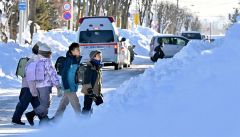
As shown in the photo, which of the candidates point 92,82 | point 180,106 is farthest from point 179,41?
point 180,106

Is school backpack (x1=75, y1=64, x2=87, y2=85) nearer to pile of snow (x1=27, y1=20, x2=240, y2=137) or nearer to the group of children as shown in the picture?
the group of children

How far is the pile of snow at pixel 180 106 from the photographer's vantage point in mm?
8367

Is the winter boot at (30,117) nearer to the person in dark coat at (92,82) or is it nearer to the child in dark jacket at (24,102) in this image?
the child in dark jacket at (24,102)

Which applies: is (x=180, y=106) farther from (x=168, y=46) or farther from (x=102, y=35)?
(x=168, y=46)

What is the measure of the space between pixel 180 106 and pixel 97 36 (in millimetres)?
18647

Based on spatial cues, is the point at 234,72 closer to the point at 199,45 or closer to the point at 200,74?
the point at 200,74

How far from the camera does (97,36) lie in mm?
27672

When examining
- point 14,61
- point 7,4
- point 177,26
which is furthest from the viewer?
point 177,26

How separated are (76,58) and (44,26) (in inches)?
2267

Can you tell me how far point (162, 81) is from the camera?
11195 mm

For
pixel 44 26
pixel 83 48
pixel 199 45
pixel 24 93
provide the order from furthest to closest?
pixel 44 26 → pixel 83 48 → pixel 199 45 → pixel 24 93

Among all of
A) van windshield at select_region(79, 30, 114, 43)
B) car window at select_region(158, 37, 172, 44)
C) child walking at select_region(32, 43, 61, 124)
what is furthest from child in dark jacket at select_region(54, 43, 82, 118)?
car window at select_region(158, 37, 172, 44)

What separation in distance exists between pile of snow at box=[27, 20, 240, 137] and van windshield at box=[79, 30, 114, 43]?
1573 cm

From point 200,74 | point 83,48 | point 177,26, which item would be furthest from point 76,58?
point 177,26
